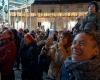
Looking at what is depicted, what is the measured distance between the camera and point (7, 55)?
9.01 metres

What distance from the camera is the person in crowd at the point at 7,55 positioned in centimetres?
901

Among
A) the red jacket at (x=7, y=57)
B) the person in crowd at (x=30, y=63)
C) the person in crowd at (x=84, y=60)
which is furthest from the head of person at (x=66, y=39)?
the person in crowd at (x=84, y=60)

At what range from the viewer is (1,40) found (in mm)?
9266

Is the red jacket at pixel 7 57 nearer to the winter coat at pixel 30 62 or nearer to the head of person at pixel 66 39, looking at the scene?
the winter coat at pixel 30 62

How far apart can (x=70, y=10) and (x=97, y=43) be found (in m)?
42.8

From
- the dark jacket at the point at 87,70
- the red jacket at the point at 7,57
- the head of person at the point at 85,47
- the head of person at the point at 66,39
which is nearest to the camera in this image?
the dark jacket at the point at 87,70

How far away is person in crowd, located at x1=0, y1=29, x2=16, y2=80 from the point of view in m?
9.01

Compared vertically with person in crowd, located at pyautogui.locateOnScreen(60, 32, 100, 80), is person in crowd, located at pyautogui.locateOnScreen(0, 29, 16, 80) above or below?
below

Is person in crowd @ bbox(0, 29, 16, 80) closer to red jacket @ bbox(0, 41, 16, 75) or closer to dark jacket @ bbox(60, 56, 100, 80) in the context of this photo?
red jacket @ bbox(0, 41, 16, 75)

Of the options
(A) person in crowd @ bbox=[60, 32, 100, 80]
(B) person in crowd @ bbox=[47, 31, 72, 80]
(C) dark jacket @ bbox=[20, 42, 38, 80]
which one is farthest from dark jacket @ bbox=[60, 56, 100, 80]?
(C) dark jacket @ bbox=[20, 42, 38, 80]

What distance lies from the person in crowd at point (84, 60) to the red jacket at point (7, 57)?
5.15 metres

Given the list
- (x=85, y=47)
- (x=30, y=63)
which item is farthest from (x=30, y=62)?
(x=85, y=47)

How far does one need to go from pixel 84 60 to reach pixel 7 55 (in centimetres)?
552

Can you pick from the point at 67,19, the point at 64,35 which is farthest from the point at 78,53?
the point at 67,19
